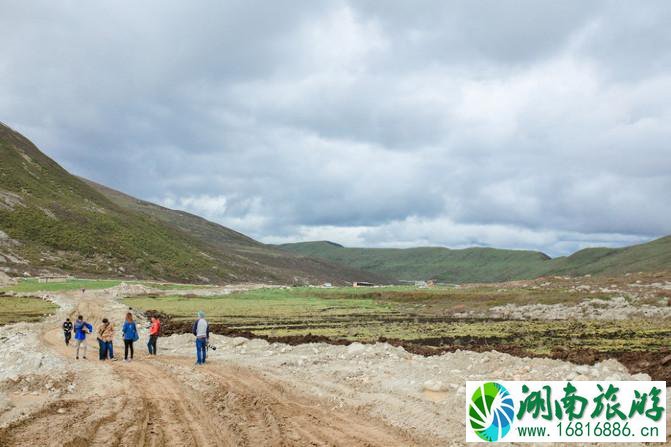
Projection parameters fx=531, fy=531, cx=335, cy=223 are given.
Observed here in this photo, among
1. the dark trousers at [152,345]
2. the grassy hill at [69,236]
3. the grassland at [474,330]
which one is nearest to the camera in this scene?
the dark trousers at [152,345]

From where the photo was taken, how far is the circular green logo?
12648 millimetres

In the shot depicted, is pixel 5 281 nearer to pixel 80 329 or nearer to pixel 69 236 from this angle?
pixel 69 236

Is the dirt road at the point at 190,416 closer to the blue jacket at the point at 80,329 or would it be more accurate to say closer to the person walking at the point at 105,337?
the person walking at the point at 105,337

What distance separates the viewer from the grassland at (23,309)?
→ 166 ft

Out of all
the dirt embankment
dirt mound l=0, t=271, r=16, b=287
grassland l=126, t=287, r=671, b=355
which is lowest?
grassland l=126, t=287, r=671, b=355

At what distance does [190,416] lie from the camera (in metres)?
15.3

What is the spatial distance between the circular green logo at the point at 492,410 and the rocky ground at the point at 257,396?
3.98 feet

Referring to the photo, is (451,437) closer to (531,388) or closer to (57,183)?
(531,388)

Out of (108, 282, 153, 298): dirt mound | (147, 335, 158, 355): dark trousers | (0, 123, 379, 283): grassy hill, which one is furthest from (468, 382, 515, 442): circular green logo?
(0, 123, 379, 283): grassy hill

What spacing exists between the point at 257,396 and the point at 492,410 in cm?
841

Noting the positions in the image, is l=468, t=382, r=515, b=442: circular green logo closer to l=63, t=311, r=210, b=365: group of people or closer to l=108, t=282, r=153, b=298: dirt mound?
l=63, t=311, r=210, b=365: group of people

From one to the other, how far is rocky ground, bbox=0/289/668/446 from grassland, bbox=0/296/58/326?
82.3 ft

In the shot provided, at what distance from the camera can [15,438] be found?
13.2 metres

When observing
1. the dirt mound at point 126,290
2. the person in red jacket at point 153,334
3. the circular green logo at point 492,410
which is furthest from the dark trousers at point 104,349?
the dirt mound at point 126,290
